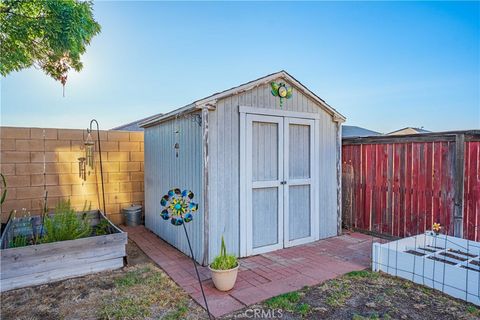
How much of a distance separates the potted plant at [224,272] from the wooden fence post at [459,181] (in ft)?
11.0

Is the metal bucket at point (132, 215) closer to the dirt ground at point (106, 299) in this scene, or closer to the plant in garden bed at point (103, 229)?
the plant in garden bed at point (103, 229)

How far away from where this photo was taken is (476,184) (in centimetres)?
382

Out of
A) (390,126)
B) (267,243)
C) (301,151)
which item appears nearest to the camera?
(267,243)

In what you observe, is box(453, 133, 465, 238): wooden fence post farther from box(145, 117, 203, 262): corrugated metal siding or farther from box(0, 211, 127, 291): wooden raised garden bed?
box(0, 211, 127, 291): wooden raised garden bed

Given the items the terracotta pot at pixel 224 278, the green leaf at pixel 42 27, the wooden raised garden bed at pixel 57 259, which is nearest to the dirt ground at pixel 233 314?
the wooden raised garden bed at pixel 57 259

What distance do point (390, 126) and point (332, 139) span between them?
8.95 meters

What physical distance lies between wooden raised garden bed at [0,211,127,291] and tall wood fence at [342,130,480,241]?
166 inches

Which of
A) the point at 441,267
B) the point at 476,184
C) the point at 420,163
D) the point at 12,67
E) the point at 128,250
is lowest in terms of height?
the point at 128,250

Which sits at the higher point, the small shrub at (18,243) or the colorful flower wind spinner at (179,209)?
the colorful flower wind spinner at (179,209)

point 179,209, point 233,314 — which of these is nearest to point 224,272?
point 233,314

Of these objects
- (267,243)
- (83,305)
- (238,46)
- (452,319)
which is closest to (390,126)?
(238,46)

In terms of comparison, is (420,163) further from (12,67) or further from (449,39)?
(12,67)

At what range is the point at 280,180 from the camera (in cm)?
425

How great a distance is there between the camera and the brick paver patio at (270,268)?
2.82 meters
